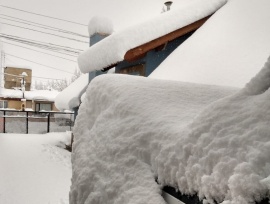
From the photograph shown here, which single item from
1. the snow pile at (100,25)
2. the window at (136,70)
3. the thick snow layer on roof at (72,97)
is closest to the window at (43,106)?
the thick snow layer on roof at (72,97)

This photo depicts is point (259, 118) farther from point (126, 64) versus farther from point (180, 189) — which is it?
point (126, 64)

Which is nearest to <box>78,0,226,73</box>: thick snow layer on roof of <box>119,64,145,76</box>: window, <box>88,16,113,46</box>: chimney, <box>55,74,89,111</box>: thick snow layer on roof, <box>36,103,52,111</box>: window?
<box>119,64,145,76</box>: window

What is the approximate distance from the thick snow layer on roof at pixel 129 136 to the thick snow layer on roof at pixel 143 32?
3.40 meters

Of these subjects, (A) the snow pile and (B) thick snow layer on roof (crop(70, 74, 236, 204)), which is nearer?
(B) thick snow layer on roof (crop(70, 74, 236, 204))

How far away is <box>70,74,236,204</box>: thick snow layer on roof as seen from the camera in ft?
5.87

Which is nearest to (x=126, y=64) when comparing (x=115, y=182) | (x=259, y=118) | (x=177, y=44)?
(x=177, y=44)

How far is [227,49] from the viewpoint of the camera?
5.53m

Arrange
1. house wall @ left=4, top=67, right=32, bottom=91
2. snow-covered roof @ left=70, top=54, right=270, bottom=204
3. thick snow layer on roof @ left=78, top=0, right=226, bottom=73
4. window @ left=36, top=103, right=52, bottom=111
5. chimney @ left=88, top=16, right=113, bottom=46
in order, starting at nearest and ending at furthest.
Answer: snow-covered roof @ left=70, top=54, right=270, bottom=204 < thick snow layer on roof @ left=78, top=0, right=226, bottom=73 < chimney @ left=88, top=16, right=113, bottom=46 < window @ left=36, top=103, right=52, bottom=111 < house wall @ left=4, top=67, right=32, bottom=91

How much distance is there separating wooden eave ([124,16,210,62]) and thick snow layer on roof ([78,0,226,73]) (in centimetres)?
20

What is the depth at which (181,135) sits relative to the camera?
1.61m

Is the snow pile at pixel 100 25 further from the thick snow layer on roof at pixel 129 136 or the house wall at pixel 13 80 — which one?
the house wall at pixel 13 80

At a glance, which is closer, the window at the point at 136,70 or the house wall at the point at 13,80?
the window at the point at 136,70

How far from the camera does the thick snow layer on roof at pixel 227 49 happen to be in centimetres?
480

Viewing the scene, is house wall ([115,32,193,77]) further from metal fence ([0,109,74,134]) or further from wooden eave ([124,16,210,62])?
metal fence ([0,109,74,134])
